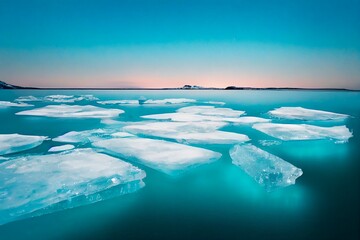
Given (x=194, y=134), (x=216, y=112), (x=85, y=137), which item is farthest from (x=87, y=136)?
(x=216, y=112)

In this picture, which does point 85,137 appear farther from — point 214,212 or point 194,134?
point 214,212

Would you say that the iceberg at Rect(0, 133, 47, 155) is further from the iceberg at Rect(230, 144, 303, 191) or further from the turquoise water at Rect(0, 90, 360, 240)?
the iceberg at Rect(230, 144, 303, 191)

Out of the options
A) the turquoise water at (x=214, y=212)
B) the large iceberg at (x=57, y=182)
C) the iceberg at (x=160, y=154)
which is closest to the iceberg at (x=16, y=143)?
the large iceberg at (x=57, y=182)

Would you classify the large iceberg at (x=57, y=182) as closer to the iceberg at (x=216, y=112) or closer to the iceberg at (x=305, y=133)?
the iceberg at (x=305, y=133)

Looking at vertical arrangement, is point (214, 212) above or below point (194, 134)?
below

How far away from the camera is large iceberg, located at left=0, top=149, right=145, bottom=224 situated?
2.55m

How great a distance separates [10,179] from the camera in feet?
10.0

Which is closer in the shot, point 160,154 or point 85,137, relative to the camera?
point 160,154

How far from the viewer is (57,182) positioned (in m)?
2.96

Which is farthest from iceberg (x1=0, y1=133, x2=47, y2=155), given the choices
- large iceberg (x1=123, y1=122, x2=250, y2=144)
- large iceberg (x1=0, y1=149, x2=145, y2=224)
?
large iceberg (x1=123, y1=122, x2=250, y2=144)

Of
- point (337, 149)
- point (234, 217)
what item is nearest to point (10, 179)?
point (234, 217)

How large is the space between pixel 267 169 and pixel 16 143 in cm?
513

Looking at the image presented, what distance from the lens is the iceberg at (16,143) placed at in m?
4.69

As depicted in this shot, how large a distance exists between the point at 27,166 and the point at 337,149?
20.6 ft
